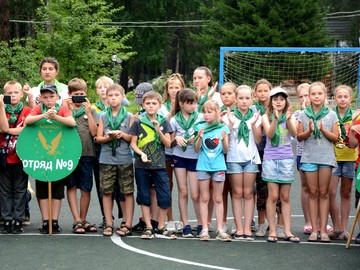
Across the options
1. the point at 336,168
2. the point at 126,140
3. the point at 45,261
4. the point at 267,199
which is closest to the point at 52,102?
the point at 126,140

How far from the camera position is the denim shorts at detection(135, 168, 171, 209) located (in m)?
9.40

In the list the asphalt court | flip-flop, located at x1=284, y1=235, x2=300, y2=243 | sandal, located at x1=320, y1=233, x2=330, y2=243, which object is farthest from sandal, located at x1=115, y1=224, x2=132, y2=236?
sandal, located at x1=320, y1=233, x2=330, y2=243

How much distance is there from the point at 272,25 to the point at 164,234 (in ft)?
105

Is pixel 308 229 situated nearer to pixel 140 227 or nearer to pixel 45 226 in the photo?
pixel 140 227

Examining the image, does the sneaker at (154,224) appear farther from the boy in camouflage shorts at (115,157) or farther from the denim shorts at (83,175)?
the denim shorts at (83,175)

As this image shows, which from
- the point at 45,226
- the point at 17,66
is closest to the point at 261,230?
the point at 45,226

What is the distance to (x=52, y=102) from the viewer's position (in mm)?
9477

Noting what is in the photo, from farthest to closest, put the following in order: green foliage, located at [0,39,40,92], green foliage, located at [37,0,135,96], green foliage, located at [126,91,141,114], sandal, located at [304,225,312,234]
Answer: green foliage, located at [126,91,141,114] → green foliage, located at [37,0,135,96] → green foliage, located at [0,39,40,92] → sandal, located at [304,225,312,234]

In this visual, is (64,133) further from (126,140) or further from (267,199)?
(267,199)

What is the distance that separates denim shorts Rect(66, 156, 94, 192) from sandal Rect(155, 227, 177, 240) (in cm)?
105

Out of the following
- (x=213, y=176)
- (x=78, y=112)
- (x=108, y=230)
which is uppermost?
(x=78, y=112)

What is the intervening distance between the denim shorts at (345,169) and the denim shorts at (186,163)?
174cm

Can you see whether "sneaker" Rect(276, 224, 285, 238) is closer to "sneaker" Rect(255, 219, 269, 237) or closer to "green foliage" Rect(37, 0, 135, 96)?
"sneaker" Rect(255, 219, 269, 237)

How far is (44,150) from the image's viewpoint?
955cm
